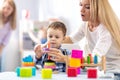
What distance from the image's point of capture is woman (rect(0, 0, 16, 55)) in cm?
240

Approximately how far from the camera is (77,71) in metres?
1.13

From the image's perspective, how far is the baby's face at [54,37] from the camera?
130cm

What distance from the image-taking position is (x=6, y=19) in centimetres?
249

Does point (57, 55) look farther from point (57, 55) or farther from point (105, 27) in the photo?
point (105, 27)

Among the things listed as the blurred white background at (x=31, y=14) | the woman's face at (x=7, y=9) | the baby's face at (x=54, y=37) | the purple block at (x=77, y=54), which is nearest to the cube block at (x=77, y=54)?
the purple block at (x=77, y=54)

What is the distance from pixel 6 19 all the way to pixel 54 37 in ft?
4.13

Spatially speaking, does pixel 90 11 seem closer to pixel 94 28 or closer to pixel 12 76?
pixel 94 28

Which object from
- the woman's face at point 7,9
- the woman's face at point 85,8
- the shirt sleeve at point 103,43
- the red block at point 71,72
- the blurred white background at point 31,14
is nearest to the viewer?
the red block at point 71,72

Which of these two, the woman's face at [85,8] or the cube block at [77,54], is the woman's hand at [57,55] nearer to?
the cube block at [77,54]

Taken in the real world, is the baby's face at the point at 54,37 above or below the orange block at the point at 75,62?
above

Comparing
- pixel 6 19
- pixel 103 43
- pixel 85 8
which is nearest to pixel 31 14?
pixel 6 19

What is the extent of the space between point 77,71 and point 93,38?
1.00ft

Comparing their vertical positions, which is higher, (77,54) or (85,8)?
(85,8)

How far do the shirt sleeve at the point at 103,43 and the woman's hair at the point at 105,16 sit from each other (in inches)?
1.1
